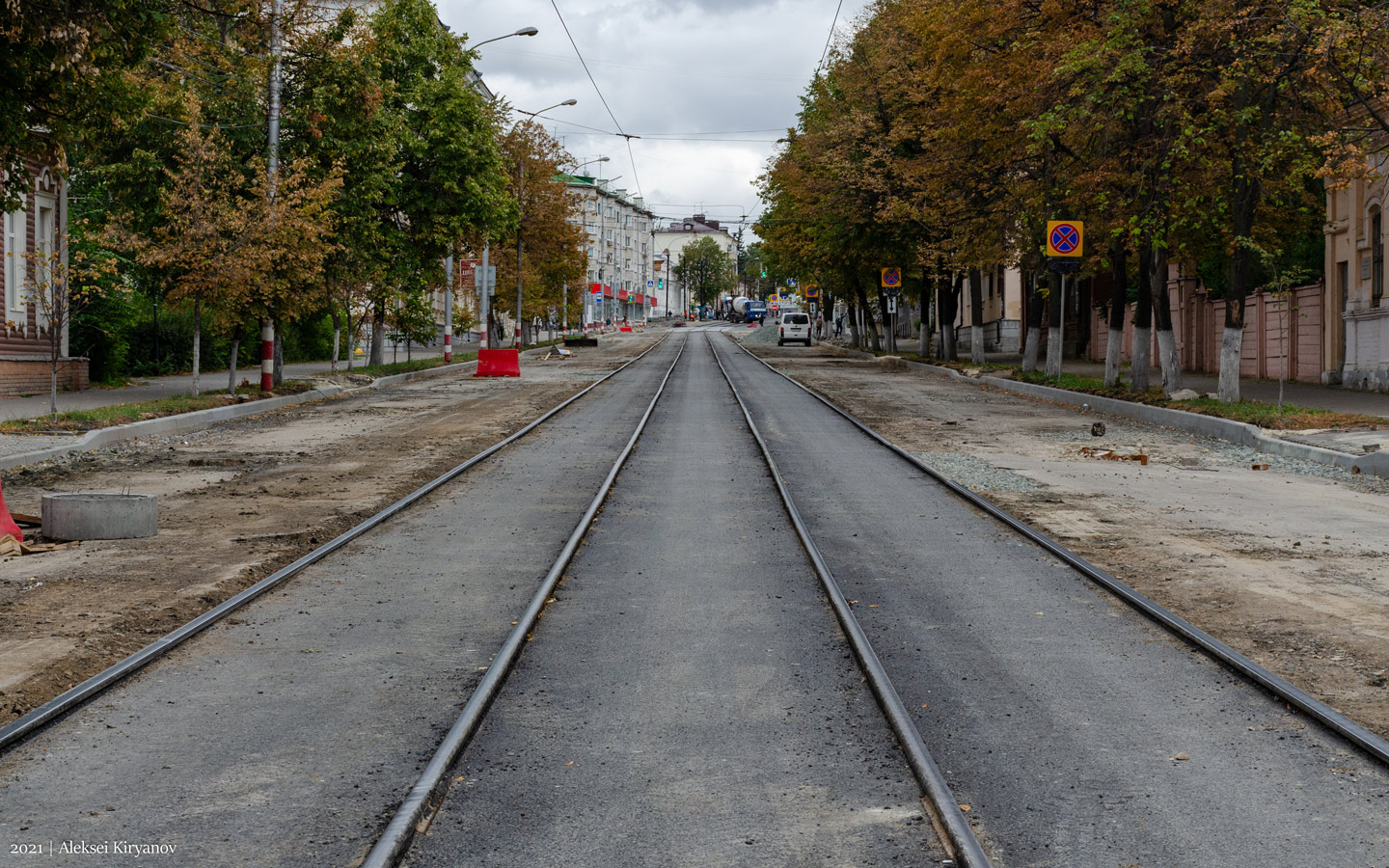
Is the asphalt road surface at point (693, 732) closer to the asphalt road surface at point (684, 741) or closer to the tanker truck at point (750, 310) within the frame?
the asphalt road surface at point (684, 741)

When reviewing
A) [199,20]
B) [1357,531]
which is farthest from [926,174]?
[1357,531]

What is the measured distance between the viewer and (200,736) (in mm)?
5523

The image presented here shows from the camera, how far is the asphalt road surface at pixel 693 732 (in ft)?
14.6

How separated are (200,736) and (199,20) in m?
22.7

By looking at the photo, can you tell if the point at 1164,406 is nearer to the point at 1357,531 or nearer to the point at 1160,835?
the point at 1357,531

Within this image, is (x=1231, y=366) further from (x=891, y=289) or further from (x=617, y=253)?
(x=617, y=253)

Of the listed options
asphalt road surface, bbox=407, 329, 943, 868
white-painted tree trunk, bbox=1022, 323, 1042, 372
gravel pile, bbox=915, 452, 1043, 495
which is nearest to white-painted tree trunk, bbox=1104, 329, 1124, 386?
white-painted tree trunk, bbox=1022, 323, 1042, 372

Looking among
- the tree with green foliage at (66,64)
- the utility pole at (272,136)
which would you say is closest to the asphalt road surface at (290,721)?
the tree with green foliage at (66,64)

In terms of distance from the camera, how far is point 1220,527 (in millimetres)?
11562

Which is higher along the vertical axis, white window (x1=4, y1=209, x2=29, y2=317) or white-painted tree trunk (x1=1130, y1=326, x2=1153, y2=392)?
white window (x1=4, y1=209, x2=29, y2=317)

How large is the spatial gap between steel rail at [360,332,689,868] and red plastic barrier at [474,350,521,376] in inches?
1163

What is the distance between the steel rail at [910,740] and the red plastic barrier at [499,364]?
2953 cm

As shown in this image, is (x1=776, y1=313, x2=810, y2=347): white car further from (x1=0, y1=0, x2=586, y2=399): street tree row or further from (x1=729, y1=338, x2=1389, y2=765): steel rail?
(x1=729, y1=338, x2=1389, y2=765): steel rail

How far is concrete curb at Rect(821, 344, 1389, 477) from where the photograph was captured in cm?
1567
